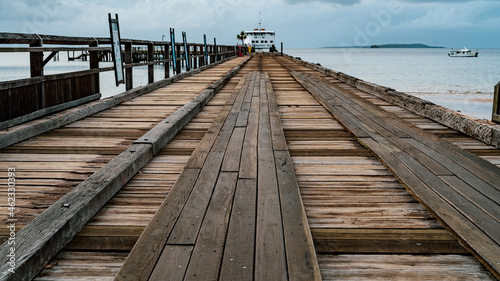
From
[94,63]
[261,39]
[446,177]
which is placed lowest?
[446,177]

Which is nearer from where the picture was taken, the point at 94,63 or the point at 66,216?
the point at 66,216

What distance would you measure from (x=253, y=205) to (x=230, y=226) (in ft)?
0.94

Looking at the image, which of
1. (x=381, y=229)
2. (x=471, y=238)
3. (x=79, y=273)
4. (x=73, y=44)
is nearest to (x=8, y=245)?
(x=79, y=273)

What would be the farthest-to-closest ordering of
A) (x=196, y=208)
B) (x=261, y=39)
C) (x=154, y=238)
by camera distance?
(x=261, y=39) < (x=196, y=208) < (x=154, y=238)

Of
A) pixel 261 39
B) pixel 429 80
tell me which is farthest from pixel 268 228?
pixel 261 39

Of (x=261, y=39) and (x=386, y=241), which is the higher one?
(x=261, y=39)

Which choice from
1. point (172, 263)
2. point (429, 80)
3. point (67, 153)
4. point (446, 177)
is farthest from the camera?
point (429, 80)

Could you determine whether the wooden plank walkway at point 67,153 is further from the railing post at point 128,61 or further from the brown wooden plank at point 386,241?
the railing post at point 128,61

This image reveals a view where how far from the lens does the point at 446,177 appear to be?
2822 mm

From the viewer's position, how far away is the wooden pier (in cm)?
177

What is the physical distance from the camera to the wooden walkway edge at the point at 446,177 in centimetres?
202

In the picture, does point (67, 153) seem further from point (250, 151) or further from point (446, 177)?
point (446, 177)

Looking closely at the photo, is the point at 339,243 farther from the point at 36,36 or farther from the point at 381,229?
the point at 36,36

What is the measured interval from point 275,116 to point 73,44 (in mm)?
2986
